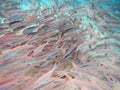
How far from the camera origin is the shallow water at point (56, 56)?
2.51 meters

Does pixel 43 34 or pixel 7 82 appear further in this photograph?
pixel 43 34

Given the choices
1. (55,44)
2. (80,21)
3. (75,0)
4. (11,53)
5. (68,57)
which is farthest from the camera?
(75,0)

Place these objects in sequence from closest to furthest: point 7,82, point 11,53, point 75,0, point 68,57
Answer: point 7,82 → point 11,53 → point 68,57 → point 75,0

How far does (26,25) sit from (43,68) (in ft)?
4.02

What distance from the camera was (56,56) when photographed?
324 cm

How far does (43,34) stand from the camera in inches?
144

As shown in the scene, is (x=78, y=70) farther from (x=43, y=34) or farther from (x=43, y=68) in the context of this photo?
(x=43, y=34)

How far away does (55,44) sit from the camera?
3559 mm

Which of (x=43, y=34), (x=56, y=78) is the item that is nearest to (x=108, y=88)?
(x=56, y=78)

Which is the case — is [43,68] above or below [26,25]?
below

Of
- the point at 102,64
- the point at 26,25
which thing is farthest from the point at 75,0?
the point at 102,64

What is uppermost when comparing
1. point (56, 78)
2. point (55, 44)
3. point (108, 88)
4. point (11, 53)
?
point (11, 53)

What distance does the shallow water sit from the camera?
2510 millimetres

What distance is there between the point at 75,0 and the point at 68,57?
419cm
